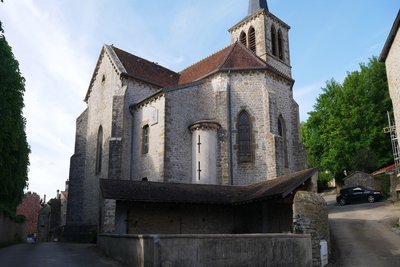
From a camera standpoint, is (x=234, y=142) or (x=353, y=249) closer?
(x=353, y=249)

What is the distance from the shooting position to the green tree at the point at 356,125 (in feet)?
113

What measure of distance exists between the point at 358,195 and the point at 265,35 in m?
14.7

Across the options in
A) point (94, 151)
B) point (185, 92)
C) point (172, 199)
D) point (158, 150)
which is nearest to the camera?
point (172, 199)

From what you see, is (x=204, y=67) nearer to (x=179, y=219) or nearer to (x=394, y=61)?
(x=394, y=61)

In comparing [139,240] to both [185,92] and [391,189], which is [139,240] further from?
[391,189]

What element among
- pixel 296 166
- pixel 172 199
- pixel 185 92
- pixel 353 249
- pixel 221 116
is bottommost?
pixel 353 249

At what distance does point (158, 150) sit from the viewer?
21781 mm

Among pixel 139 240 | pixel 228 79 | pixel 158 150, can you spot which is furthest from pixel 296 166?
pixel 139 240

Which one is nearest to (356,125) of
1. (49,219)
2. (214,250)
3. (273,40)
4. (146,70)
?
(273,40)

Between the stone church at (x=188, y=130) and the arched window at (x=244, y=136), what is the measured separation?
0.19 feet

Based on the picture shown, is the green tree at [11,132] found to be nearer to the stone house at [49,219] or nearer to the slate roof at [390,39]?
the slate roof at [390,39]

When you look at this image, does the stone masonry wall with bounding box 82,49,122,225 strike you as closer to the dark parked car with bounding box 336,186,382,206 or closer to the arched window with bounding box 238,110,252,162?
the arched window with bounding box 238,110,252,162

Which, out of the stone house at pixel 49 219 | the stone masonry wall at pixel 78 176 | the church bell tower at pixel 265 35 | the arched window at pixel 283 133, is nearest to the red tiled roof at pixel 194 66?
the arched window at pixel 283 133

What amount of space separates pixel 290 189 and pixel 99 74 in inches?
755
